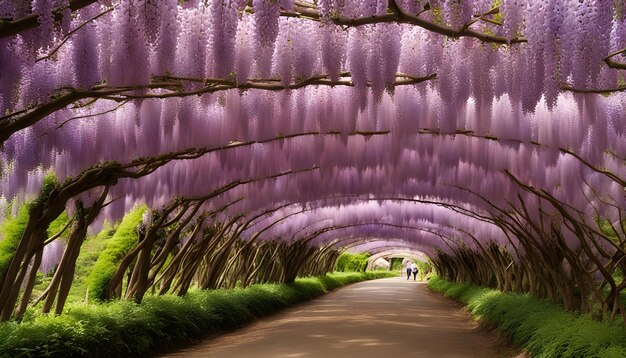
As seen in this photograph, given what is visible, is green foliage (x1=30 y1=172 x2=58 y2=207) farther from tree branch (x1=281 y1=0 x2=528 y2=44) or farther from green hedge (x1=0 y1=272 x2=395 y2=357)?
tree branch (x1=281 y1=0 x2=528 y2=44)

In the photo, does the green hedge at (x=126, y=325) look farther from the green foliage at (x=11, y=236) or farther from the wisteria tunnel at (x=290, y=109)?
the green foliage at (x=11, y=236)

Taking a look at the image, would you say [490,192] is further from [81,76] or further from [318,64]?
[81,76]

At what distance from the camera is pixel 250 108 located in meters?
7.01

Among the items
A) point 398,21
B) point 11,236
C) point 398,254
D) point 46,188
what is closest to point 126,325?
point 46,188

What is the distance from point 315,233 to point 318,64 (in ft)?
63.4

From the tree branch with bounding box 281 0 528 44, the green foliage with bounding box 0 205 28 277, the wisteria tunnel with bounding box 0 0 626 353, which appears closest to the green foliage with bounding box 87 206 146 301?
the wisteria tunnel with bounding box 0 0 626 353

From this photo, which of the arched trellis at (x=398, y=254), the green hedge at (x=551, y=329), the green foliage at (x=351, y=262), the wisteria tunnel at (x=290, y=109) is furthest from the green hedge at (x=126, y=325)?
the arched trellis at (x=398, y=254)

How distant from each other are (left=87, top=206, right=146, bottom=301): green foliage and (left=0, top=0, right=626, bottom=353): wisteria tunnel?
32 mm

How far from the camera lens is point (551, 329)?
9.03 meters

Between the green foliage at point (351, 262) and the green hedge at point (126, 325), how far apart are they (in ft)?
109

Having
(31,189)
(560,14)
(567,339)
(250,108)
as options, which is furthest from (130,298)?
(560,14)

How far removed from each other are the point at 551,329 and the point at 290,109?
4637 mm

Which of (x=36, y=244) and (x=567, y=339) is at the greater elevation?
(x=36, y=244)

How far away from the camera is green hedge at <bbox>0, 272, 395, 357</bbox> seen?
6.85 m
